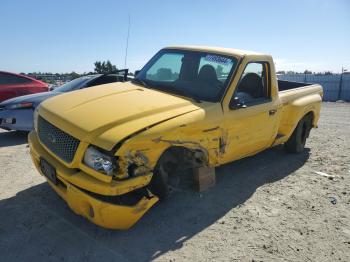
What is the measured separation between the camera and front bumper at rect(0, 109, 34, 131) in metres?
7.01

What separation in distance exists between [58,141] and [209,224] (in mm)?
1870

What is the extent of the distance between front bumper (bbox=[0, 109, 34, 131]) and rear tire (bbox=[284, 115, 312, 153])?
5238mm

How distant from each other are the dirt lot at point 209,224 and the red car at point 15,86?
4140 millimetres

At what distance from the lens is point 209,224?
3834mm

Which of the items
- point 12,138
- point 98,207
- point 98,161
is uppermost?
point 98,161

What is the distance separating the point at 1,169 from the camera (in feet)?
17.3

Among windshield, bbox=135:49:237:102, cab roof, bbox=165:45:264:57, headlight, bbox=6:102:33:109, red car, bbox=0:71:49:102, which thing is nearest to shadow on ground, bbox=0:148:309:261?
windshield, bbox=135:49:237:102

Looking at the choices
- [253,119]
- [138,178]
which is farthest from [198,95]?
[138,178]

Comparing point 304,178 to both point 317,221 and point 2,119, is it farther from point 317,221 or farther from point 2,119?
point 2,119

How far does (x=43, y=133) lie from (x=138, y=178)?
1.40m

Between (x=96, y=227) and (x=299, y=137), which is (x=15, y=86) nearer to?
(x=96, y=227)

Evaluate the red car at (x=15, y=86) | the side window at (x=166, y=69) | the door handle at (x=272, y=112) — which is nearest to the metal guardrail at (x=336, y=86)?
the red car at (x=15, y=86)

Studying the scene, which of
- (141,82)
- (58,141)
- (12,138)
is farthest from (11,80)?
(58,141)

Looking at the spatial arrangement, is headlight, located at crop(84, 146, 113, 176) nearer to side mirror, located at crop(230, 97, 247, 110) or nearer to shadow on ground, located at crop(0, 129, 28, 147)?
side mirror, located at crop(230, 97, 247, 110)
